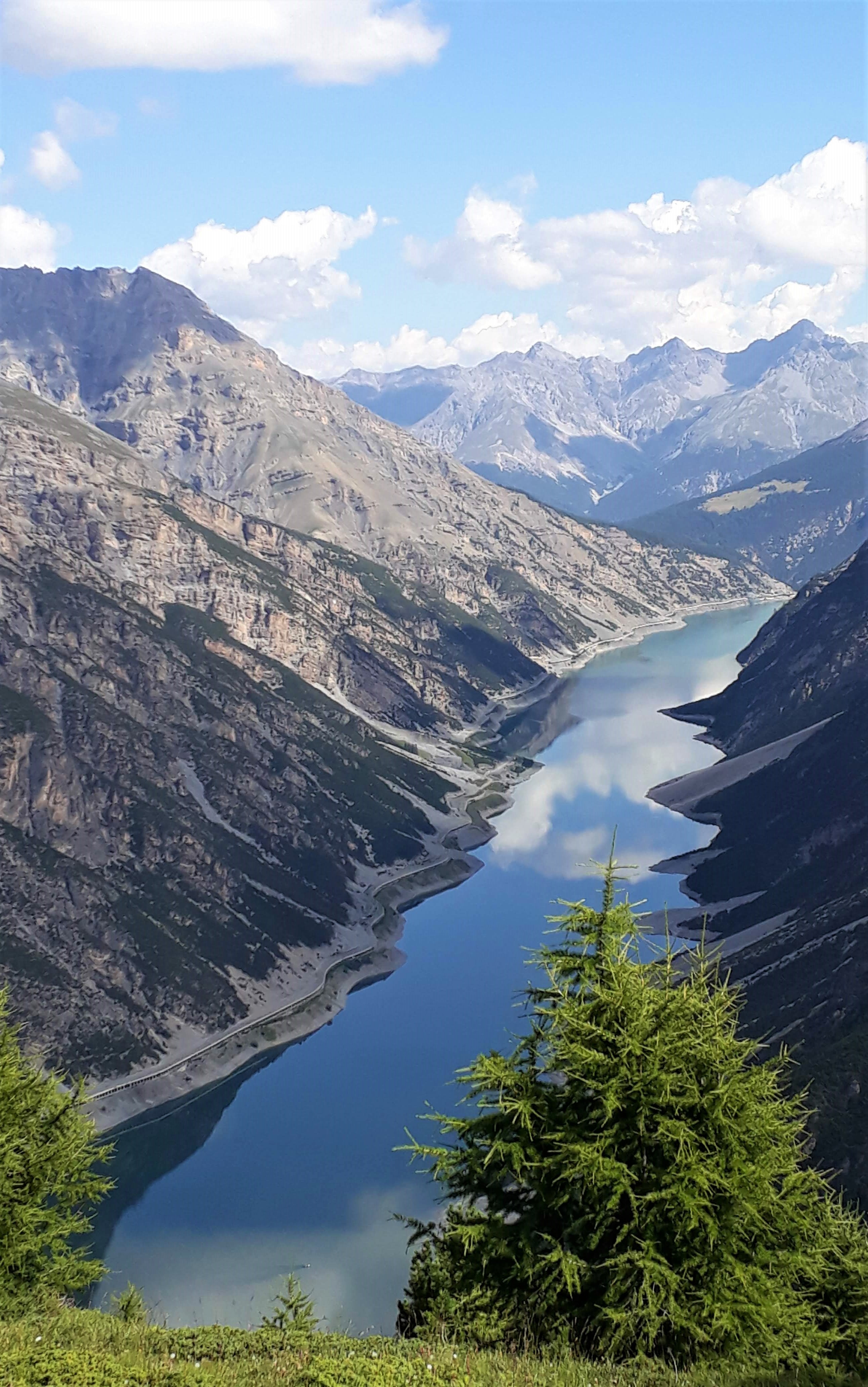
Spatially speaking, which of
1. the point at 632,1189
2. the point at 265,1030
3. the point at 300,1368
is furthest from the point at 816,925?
the point at 300,1368

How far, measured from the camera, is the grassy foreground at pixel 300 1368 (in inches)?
962

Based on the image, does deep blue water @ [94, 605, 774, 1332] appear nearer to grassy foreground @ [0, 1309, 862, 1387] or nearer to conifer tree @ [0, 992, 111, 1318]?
conifer tree @ [0, 992, 111, 1318]

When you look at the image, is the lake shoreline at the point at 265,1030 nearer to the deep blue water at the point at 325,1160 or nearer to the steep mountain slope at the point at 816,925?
the deep blue water at the point at 325,1160

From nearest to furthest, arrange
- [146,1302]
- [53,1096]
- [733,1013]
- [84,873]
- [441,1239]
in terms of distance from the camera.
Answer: [441,1239] → [733,1013] → [53,1096] → [146,1302] → [84,873]

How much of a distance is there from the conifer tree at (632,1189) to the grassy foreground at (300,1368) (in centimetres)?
192

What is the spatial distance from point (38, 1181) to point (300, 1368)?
23996 mm

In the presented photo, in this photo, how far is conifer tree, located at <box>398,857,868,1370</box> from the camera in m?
28.9

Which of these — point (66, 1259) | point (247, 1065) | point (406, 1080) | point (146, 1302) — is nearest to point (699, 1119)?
point (66, 1259)

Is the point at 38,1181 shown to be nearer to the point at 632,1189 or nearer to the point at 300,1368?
the point at 300,1368

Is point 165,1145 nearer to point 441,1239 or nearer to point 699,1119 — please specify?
point 441,1239

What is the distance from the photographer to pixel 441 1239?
3591 cm

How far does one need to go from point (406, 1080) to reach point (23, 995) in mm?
48527

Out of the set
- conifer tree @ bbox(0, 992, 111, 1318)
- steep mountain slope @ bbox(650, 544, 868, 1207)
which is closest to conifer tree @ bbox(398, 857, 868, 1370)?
conifer tree @ bbox(0, 992, 111, 1318)

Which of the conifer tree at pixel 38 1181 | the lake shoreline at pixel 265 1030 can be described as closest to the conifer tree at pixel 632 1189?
the conifer tree at pixel 38 1181
